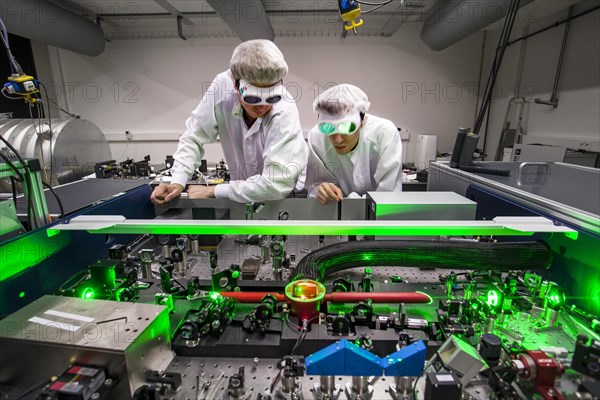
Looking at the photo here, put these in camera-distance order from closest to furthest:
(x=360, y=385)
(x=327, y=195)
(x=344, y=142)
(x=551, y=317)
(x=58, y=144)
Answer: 1. (x=360, y=385)
2. (x=551, y=317)
3. (x=327, y=195)
4. (x=344, y=142)
5. (x=58, y=144)

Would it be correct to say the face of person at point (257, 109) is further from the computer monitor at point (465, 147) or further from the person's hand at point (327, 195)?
the computer monitor at point (465, 147)

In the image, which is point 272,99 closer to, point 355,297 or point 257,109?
point 257,109

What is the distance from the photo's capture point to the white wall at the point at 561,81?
2553mm

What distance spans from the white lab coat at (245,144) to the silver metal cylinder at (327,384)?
2.65 ft

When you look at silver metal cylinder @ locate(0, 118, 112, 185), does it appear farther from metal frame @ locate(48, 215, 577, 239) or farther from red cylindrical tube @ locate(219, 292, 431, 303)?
red cylindrical tube @ locate(219, 292, 431, 303)

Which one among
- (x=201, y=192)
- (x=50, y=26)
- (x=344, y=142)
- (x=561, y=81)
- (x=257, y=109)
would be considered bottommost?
(x=201, y=192)

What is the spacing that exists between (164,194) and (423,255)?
40.8 inches

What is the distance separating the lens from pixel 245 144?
1.62m

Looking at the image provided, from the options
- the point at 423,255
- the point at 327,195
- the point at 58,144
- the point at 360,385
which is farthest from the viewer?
the point at 58,144

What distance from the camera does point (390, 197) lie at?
105 centimetres

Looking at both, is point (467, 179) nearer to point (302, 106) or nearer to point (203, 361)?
point (203, 361)

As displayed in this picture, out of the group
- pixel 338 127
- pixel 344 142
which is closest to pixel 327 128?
pixel 338 127

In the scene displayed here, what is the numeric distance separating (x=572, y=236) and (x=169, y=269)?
106 centimetres

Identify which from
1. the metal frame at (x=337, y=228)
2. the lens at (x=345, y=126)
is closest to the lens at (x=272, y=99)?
the lens at (x=345, y=126)
